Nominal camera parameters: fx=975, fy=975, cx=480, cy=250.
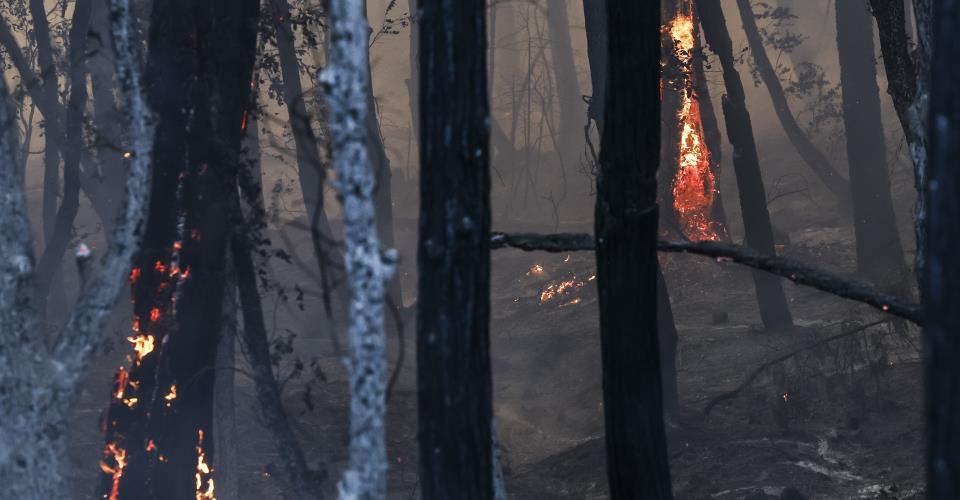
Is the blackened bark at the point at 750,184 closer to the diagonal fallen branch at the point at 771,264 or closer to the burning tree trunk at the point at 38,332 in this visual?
the diagonal fallen branch at the point at 771,264

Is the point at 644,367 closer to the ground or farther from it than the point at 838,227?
closer to the ground

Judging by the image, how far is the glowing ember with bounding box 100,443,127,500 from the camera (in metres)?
7.14

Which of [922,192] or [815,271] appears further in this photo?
[922,192]

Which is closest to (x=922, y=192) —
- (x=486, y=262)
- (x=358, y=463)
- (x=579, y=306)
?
(x=486, y=262)

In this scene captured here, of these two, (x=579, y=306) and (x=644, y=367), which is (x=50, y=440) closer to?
(x=644, y=367)

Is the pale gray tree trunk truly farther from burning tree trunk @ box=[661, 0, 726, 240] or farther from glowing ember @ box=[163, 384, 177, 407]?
burning tree trunk @ box=[661, 0, 726, 240]

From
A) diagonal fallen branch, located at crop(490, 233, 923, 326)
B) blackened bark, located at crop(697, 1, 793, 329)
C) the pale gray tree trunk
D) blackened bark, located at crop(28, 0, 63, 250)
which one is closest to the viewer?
the pale gray tree trunk

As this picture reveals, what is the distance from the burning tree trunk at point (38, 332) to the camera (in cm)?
512

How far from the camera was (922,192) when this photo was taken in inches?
261

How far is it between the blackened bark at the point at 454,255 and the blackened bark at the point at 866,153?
11.3m

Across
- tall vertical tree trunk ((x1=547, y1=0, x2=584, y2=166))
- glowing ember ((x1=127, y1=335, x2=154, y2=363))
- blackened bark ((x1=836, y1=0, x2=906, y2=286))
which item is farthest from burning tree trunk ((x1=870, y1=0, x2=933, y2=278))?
tall vertical tree trunk ((x1=547, y1=0, x2=584, y2=166))

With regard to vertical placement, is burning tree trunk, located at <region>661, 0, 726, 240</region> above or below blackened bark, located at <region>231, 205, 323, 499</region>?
above

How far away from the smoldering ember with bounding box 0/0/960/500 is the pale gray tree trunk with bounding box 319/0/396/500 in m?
0.01

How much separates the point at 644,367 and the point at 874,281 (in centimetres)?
998
